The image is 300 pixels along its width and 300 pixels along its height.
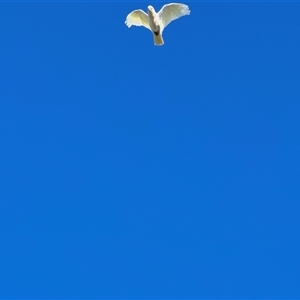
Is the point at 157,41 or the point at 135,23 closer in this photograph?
the point at 157,41

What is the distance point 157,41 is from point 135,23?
2585 millimetres

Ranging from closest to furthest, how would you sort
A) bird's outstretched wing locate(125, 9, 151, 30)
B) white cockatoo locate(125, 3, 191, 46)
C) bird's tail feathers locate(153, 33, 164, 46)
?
bird's tail feathers locate(153, 33, 164, 46), white cockatoo locate(125, 3, 191, 46), bird's outstretched wing locate(125, 9, 151, 30)

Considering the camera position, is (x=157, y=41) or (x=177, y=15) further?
(x=177, y=15)

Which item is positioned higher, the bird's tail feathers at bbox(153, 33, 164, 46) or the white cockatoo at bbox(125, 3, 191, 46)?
the white cockatoo at bbox(125, 3, 191, 46)

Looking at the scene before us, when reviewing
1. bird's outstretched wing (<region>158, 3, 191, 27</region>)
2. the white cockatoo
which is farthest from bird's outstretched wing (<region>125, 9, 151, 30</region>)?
bird's outstretched wing (<region>158, 3, 191, 27</region>)

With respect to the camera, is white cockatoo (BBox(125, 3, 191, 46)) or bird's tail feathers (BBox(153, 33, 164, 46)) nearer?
bird's tail feathers (BBox(153, 33, 164, 46))

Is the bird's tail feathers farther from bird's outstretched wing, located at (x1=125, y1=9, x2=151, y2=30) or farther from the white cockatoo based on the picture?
bird's outstretched wing, located at (x1=125, y1=9, x2=151, y2=30)

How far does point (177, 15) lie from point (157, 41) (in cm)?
259

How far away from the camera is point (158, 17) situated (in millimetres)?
22672

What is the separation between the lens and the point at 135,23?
950 inches

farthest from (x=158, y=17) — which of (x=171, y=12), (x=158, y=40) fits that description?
(x=171, y=12)

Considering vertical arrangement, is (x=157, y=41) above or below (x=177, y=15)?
below

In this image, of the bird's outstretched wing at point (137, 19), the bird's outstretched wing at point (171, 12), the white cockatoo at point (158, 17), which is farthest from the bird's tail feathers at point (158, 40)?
the bird's outstretched wing at point (137, 19)

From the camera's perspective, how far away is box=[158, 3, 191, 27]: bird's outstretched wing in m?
23.5
